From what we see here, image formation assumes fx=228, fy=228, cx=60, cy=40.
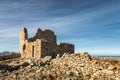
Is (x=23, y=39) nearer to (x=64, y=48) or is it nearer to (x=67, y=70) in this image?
(x=64, y=48)

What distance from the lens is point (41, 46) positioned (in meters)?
58.9

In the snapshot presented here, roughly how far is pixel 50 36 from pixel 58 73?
30965mm

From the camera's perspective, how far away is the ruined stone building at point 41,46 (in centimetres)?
5950

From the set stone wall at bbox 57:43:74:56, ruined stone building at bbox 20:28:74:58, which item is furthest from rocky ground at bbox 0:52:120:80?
stone wall at bbox 57:43:74:56

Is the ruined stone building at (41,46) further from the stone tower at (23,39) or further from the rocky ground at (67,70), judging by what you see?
the rocky ground at (67,70)

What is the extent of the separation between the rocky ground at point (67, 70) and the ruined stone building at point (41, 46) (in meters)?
11.7

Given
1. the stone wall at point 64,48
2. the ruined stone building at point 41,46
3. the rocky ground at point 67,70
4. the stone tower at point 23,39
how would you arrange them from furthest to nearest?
the stone tower at point 23,39, the stone wall at point 64,48, the ruined stone building at point 41,46, the rocky ground at point 67,70

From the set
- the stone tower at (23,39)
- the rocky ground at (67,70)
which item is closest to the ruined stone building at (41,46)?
the stone tower at (23,39)

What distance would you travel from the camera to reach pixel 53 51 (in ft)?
201

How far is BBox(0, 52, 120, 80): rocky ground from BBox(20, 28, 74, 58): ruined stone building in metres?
11.7

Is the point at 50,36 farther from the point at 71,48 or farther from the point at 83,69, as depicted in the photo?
the point at 83,69

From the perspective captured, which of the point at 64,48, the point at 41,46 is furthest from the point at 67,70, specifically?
the point at 64,48

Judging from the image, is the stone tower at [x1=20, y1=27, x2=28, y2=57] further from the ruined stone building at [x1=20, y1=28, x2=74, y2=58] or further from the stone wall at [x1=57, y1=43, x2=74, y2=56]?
the stone wall at [x1=57, y1=43, x2=74, y2=56]

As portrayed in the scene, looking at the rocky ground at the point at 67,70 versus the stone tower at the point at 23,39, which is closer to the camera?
the rocky ground at the point at 67,70
